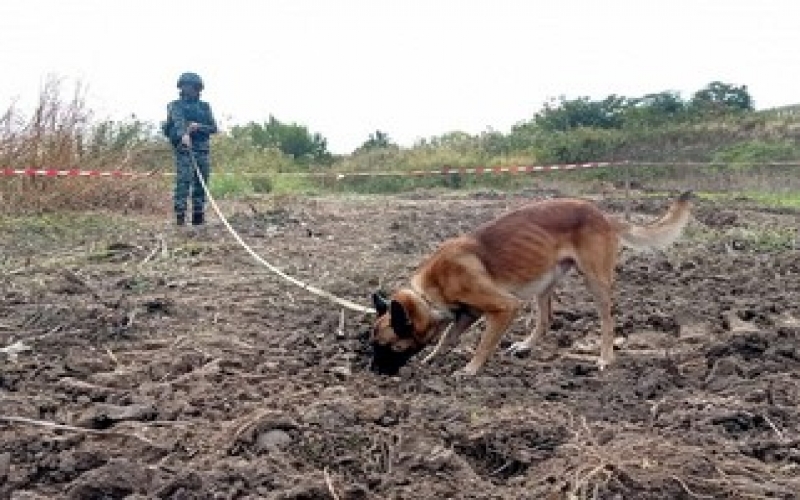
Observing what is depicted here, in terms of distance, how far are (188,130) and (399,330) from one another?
22.6 ft

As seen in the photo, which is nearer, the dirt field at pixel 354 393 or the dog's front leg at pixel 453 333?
the dirt field at pixel 354 393

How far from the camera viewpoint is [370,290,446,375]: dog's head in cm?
614

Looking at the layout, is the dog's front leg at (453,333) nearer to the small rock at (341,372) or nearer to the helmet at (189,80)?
the small rock at (341,372)

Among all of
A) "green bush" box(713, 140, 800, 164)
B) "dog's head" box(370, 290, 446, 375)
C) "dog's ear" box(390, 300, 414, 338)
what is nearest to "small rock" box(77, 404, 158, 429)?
"dog's head" box(370, 290, 446, 375)

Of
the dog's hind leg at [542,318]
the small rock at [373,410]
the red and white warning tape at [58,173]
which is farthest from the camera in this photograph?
the red and white warning tape at [58,173]

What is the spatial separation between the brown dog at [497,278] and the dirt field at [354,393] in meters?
0.22

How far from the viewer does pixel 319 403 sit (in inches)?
192

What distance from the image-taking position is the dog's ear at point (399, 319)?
6148 millimetres

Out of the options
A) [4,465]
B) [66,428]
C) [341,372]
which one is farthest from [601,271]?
[4,465]

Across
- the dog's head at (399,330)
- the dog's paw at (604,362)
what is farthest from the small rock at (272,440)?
the dog's paw at (604,362)

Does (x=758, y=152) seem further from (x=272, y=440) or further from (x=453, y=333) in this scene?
(x=272, y=440)

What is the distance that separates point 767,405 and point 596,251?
2.04 meters

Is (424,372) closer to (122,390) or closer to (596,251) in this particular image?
(596,251)

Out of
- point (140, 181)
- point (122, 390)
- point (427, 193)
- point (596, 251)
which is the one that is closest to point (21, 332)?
point (122, 390)
